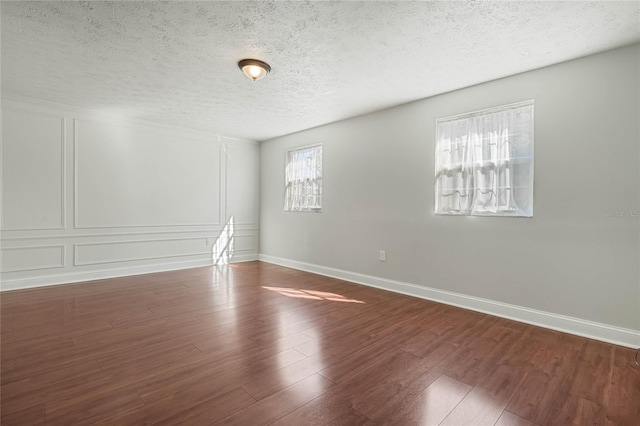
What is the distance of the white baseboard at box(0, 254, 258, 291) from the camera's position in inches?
163

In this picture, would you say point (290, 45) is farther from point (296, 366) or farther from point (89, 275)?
point (89, 275)

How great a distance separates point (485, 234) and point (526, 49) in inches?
72.9

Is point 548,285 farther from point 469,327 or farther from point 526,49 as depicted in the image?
point 526,49

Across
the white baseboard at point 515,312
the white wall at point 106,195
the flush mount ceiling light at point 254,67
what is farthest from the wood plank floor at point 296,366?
the flush mount ceiling light at point 254,67

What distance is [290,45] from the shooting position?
271 centimetres

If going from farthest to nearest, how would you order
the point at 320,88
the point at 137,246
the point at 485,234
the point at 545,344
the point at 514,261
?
the point at 137,246
the point at 320,88
the point at 485,234
the point at 514,261
the point at 545,344

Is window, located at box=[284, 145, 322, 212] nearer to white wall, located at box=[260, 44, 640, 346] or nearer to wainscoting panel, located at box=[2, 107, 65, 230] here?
white wall, located at box=[260, 44, 640, 346]

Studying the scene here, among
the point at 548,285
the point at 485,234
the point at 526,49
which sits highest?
the point at 526,49

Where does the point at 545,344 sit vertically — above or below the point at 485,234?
below

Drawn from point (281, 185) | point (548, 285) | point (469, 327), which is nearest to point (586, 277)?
point (548, 285)

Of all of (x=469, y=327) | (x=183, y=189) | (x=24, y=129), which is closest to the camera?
(x=469, y=327)

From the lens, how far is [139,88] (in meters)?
3.71

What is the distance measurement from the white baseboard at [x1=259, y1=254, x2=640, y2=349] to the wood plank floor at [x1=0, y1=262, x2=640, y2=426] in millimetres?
111

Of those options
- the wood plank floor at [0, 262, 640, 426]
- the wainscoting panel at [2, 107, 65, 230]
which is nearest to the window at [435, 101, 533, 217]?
the wood plank floor at [0, 262, 640, 426]
